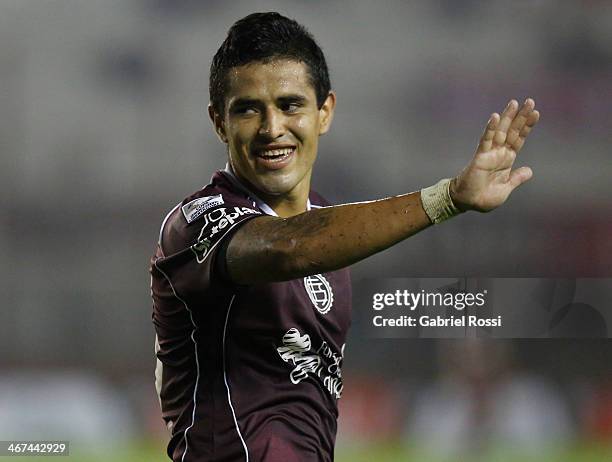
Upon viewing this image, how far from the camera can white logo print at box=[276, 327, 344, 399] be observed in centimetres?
236

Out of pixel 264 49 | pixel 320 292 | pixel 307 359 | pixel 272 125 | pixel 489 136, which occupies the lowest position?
pixel 307 359

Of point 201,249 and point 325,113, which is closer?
point 201,249

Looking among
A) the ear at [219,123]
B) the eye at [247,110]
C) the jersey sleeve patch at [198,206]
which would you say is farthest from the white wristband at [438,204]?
the ear at [219,123]

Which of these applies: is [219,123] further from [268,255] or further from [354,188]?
[354,188]

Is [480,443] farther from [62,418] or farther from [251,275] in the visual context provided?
[251,275]

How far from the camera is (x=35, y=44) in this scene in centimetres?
439

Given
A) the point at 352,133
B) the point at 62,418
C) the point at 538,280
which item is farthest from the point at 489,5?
the point at 62,418

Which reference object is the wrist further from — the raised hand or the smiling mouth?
the smiling mouth

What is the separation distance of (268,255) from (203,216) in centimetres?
27

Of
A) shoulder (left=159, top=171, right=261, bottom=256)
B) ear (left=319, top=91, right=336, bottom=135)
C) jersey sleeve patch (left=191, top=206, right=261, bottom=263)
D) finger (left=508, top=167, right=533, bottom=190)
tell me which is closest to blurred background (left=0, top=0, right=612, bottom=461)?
ear (left=319, top=91, right=336, bottom=135)

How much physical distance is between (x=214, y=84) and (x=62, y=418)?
224 cm

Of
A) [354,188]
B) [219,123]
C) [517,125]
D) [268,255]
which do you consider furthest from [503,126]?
[354,188]

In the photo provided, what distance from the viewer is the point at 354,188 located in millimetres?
4336

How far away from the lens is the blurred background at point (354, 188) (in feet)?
14.2
